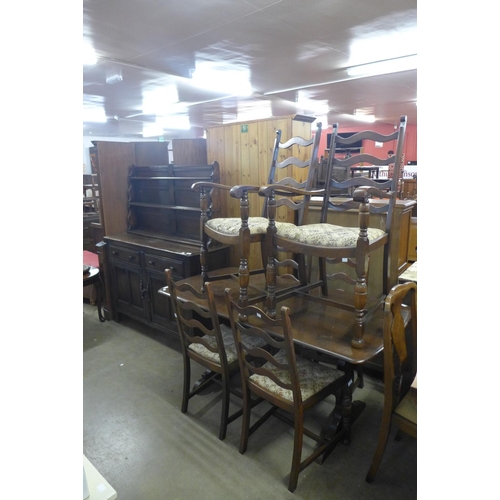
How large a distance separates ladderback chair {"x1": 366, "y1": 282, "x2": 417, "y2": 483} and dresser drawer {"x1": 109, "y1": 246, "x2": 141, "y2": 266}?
229cm

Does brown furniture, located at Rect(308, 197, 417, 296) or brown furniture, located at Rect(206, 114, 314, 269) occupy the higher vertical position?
brown furniture, located at Rect(206, 114, 314, 269)

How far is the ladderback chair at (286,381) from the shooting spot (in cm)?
161

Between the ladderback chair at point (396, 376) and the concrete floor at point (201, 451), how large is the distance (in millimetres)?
172

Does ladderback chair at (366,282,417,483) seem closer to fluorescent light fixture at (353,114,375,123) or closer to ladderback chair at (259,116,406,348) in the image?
ladderback chair at (259,116,406,348)

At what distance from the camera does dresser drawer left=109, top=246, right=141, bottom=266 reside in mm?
3203

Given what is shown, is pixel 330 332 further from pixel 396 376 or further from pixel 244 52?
pixel 244 52

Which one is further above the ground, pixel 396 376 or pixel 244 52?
pixel 244 52

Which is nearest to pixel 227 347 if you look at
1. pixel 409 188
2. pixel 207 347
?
pixel 207 347

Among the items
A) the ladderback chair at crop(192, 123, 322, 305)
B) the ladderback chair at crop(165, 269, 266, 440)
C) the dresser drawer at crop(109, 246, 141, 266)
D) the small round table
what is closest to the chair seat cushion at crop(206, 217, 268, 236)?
the ladderback chair at crop(192, 123, 322, 305)

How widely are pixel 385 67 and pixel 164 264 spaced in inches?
148

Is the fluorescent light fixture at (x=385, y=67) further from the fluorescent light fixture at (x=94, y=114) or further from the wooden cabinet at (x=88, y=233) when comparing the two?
the fluorescent light fixture at (x=94, y=114)

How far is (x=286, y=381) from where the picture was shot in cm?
179

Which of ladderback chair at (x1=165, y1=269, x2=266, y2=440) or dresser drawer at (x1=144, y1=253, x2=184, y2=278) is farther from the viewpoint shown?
dresser drawer at (x1=144, y1=253, x2=184, y2=278)
